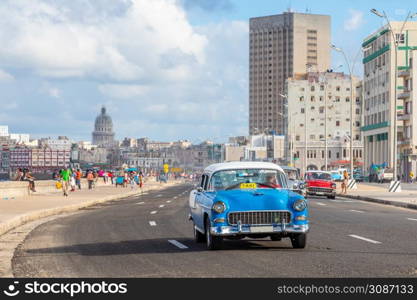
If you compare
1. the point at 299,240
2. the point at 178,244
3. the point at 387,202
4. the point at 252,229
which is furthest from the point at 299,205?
the point at 387,202

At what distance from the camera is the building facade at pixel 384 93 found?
391ft

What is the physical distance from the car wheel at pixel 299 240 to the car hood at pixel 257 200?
61cm

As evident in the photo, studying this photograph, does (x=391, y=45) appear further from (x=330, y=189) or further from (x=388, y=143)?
(x=330, y=189)

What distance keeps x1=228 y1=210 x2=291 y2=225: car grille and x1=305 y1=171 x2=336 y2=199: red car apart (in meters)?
34.3

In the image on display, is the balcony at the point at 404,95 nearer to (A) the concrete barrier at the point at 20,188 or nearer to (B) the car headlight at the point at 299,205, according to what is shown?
(A) the concrete barrier at the point at 20,188

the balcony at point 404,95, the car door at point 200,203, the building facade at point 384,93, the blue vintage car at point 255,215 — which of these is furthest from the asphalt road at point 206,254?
the building facade at point 384,93

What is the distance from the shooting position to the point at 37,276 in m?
12.9

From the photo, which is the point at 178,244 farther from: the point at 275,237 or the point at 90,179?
the point at 90,179

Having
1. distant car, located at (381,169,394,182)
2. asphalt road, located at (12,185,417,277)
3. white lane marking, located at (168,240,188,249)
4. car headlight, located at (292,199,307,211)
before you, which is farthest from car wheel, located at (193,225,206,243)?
distant car, located at (381,169,394,182)

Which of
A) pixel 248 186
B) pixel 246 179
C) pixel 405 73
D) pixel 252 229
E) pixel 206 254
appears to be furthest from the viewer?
pixel 405 73

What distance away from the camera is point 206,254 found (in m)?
15.8

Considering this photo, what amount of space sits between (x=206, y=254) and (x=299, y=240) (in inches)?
71.2

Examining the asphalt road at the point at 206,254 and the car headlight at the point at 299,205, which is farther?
the car headlight at the point at 299,205

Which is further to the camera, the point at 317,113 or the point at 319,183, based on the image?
the point at 317,113
